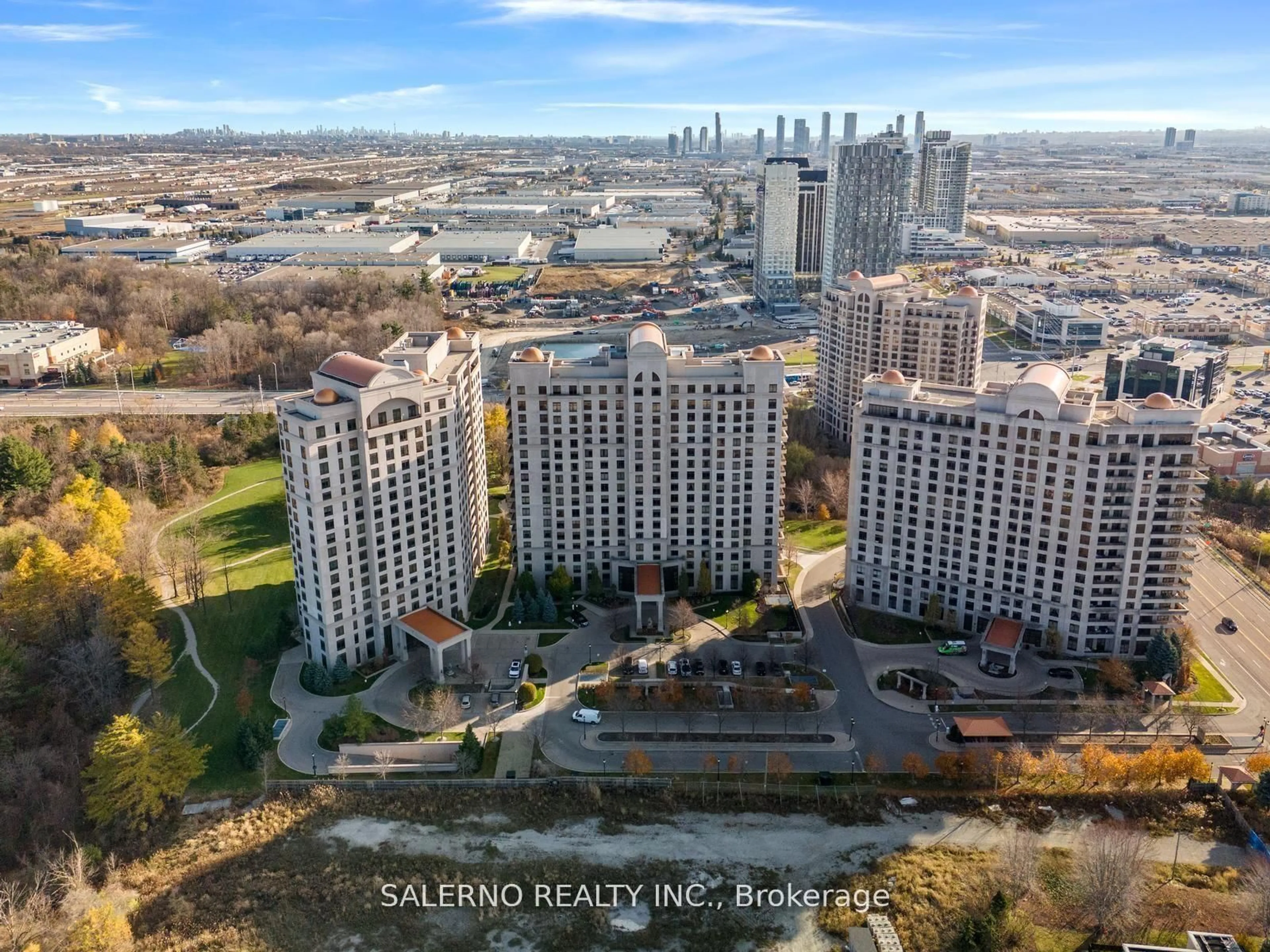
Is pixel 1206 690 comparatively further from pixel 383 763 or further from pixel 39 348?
pixel 39 348

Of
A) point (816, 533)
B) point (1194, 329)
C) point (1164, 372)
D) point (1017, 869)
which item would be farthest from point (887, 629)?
point (1194, 329)

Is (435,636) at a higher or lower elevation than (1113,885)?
higher

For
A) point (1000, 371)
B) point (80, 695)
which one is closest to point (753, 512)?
point (80, 695)

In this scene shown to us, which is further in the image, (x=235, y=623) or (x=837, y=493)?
(x=837, y=493)

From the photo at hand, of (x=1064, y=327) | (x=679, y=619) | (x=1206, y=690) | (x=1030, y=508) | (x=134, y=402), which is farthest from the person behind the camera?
(x=1064, y=327)

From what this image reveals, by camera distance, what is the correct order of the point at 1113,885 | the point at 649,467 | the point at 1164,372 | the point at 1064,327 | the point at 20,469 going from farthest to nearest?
the point at 1064,327, the point at 1164,372, the point at 20,469, the point at 649,467, the point at 1113,885

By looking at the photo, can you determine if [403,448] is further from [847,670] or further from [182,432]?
[182,432]
